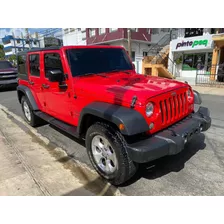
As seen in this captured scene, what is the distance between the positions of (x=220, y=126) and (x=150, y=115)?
330cm

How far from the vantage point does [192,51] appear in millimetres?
16844

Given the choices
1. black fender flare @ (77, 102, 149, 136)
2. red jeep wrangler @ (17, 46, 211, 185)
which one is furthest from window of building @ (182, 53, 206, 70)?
black fender flare @ (77, 102, 149, 136)

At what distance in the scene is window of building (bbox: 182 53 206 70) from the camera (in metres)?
16.5

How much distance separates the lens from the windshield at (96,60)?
345 centimetres

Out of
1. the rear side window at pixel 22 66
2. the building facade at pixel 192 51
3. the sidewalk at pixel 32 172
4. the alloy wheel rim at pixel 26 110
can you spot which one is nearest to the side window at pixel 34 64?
the rear side window at pixel 22 66

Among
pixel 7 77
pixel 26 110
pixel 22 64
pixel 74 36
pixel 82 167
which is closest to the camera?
pixel 82 167

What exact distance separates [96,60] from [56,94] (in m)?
1.01

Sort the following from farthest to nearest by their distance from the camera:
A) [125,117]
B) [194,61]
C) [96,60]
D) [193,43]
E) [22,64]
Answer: [194,61]
[193,43]
[22,64]
[96,60]
[125,117]

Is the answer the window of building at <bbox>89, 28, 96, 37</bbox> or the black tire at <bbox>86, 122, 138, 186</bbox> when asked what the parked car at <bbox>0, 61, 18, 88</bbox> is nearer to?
the black tire at <bbox>86, 122, 138, 186</bbox>

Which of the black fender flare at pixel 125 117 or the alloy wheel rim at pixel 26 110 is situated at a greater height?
the black fender flare at pixel 125 117

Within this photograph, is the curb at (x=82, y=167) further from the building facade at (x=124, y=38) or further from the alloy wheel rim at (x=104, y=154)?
the building facade at (x=124, y=38)

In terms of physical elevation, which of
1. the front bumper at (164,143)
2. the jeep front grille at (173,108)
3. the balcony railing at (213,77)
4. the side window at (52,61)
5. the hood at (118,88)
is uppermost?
the side window at (52,61)

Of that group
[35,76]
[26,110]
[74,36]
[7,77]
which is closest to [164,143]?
[35,76]

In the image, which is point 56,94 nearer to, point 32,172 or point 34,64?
point 34,64
